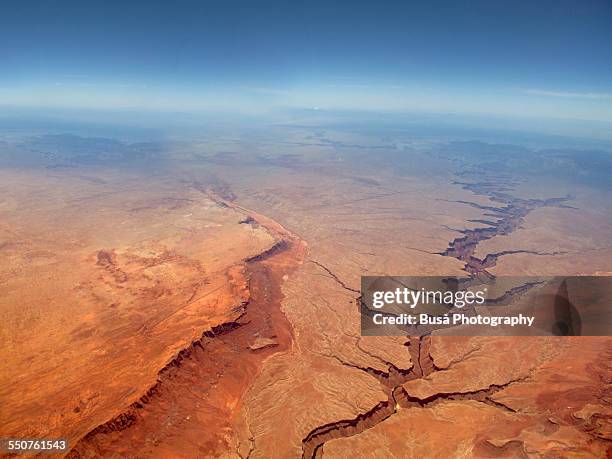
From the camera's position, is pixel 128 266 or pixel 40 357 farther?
pixel 128 266

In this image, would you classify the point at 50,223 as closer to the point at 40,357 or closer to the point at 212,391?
the point at 40,357

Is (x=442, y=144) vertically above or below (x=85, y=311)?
above

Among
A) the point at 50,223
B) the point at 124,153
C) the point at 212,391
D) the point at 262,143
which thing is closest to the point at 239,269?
the point at 212,391

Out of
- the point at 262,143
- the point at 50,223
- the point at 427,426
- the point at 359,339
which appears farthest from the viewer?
the point at 262,143

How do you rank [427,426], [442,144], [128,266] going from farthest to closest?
[442,144]
[128,266]
[427,426]

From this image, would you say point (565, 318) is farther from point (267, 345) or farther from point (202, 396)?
point (202, 396)

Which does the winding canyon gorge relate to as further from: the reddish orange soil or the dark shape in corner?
the dark shape in corner

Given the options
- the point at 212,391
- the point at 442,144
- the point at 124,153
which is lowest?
the point at 212,391

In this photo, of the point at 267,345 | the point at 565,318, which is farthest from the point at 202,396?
the point at 565,318
